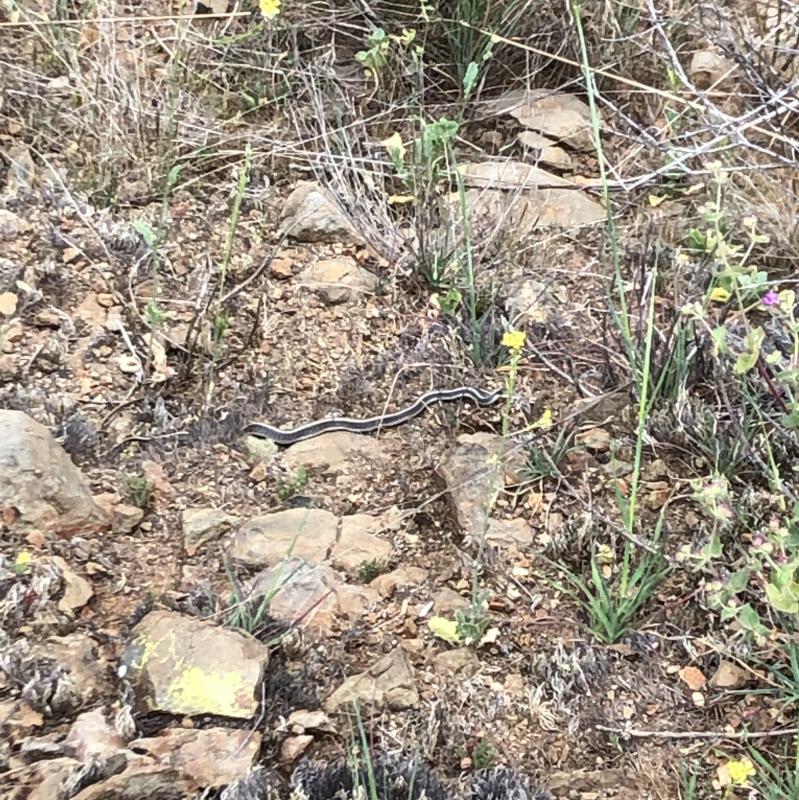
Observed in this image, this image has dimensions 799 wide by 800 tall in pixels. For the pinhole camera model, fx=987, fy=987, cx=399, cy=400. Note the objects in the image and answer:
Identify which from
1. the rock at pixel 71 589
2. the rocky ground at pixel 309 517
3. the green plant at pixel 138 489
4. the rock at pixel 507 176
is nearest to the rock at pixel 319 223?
the rocky ground at pixel 309 517

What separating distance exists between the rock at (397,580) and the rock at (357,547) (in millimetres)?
47

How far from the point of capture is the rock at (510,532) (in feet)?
8.16

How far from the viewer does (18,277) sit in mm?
3031

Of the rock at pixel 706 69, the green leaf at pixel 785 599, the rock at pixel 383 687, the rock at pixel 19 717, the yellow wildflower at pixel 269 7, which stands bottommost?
the rock at pixel 383 687

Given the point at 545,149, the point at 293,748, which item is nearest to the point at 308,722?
the point at 293,748

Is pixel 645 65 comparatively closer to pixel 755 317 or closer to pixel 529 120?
pixel 529 120

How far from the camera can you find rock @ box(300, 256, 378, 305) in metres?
3.30

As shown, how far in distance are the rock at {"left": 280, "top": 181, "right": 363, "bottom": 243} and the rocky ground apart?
0.04 ft

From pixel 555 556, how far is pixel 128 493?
3.56 feet

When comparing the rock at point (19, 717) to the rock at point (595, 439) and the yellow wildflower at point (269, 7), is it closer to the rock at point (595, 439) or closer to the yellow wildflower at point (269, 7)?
the rock at point (595, 439)

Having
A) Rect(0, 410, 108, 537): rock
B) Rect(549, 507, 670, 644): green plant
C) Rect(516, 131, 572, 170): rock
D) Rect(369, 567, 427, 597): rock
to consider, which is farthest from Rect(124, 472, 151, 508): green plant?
Rect(516, 131, 572, 170): rock

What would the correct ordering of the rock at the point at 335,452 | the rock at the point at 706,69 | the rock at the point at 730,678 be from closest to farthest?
the rock at the point at 730,678 → the rock at the point at 335,452 → the rock at the point at 706,69

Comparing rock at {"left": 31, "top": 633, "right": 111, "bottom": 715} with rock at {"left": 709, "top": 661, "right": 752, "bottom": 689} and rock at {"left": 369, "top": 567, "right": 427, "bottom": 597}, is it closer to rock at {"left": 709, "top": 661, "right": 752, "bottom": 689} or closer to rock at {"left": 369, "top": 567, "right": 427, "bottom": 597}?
rock at {"left": 369, "top": 567, "right": 427, "bottom": 597}

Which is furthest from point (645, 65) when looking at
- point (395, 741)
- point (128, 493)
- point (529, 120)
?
point (395, 741)
